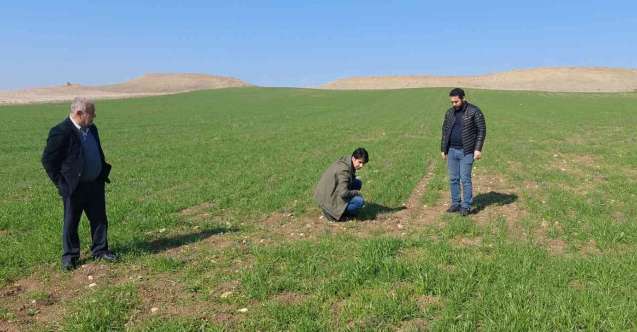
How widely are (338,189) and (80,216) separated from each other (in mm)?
4527

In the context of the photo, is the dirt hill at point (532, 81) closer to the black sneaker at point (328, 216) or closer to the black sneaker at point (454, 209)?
the black sneaker at point (454, 209)

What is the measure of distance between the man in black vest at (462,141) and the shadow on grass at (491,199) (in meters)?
0.63

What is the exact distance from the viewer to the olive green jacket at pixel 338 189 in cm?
923

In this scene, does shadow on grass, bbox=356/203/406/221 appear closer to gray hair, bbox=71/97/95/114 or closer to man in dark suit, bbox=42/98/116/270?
man in dark suit, bbox=42/98/116/270

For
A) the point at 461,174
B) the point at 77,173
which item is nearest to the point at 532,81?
the point at 461,174

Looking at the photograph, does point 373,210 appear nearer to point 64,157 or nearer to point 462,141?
point 462,141

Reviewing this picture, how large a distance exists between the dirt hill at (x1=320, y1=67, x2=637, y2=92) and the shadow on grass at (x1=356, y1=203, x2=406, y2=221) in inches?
4148

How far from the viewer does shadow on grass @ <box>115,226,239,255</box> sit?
7816 millimetres

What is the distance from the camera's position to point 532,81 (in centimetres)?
12300

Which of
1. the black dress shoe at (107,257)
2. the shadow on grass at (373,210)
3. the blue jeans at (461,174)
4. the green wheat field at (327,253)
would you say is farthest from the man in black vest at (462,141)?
the black dress shoe at (107,257)

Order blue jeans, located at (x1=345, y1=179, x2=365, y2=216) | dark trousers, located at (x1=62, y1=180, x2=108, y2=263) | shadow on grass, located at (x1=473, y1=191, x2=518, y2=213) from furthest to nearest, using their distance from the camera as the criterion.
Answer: shadow on grass, located at (x1=473, y1=191, x2=518, y2=213), blue jeans, located at (x1=345, y1=179, x2=365, y2=216), dark trousers, located at (x1=62, y1=180, x2=108, y2=263)

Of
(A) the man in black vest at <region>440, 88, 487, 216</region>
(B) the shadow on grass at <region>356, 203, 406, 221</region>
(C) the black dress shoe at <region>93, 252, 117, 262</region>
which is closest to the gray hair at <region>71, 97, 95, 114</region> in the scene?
(C) the black dress shoe at <region>93, 252, 117, 262</region>

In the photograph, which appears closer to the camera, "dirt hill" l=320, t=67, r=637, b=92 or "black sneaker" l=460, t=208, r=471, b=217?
"black sneaker" l=460, t=208, r=471, b=217

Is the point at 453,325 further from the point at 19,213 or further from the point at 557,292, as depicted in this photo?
the point at 19,213
